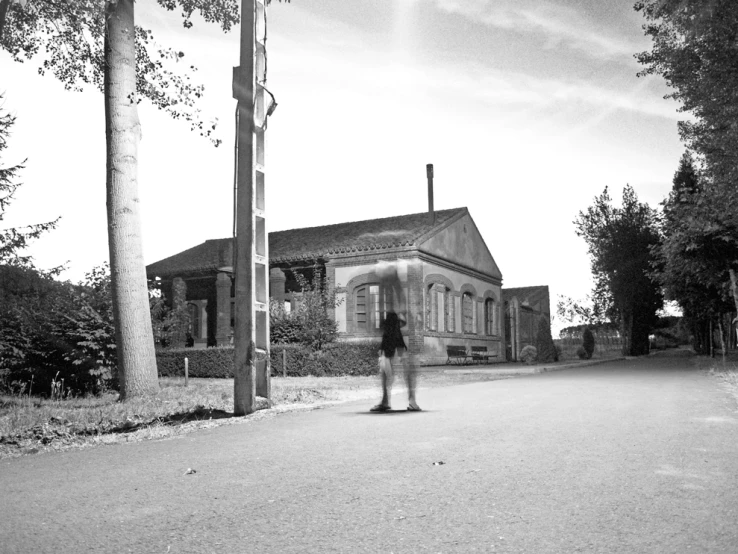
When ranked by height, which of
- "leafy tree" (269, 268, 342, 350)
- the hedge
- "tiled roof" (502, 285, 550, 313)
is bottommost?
the hedge

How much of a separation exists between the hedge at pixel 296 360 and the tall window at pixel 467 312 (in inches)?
533

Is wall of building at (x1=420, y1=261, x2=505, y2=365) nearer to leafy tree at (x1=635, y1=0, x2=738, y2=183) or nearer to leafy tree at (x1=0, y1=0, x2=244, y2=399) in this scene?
leafy tree at (x1=635, y1=0, x2=738, y2=183)

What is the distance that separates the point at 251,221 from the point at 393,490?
5.49 meters

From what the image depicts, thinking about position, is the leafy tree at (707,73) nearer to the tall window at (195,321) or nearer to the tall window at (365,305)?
the tall window at (365,305)

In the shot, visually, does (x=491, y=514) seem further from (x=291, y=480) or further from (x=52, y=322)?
(x=52, y=322)

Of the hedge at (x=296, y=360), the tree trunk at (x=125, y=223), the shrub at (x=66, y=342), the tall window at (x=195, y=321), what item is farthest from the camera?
the tall window at (x=195, y=321)

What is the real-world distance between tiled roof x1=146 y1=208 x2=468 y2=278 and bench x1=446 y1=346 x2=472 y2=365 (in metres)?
5.29

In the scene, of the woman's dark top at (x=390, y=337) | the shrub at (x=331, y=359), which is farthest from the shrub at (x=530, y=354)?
the woman's dark top at (x=390, y=337)

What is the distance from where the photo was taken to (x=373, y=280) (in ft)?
90.3

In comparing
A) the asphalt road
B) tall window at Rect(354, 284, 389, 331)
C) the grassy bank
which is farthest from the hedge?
the asphalt road

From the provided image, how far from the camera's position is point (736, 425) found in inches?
282

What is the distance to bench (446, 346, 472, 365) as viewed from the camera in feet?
96.7

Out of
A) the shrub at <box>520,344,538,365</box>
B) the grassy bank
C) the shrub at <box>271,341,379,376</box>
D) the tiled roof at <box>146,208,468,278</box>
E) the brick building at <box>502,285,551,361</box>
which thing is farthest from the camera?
the brick building at <box>502,285,551,361</box>

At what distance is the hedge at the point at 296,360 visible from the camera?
19.8 metres
